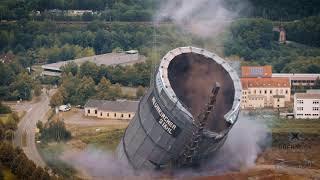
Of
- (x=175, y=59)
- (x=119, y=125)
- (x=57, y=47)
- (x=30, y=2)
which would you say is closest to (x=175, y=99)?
(x=175, y=59)

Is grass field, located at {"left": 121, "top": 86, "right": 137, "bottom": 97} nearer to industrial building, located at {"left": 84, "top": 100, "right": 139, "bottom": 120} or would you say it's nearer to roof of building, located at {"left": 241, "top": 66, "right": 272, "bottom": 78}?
industrial building, located at {"left": 84, "top": 100, "right": 139, "bottom": 120}

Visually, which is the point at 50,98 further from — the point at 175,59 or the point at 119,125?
the point at 175,59

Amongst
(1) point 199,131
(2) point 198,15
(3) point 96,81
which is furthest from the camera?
(3) point 96,81

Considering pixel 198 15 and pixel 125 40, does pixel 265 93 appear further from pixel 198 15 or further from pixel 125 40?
pixel 125 40

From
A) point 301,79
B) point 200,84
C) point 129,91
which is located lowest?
point 129,91

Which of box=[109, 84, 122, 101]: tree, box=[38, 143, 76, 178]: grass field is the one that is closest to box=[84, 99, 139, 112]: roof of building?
box=[109, 84, 122, 101]: tree

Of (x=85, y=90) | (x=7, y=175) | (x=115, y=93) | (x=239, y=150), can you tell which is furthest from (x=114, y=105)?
(x=7, y=175)
